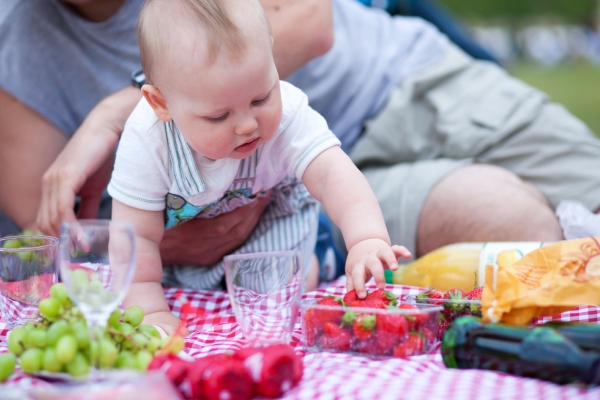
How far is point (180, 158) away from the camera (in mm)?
1338

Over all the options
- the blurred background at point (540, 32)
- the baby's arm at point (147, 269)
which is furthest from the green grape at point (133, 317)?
the blurred background at point (540, 32)

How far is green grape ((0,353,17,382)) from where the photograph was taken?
937 millimetres

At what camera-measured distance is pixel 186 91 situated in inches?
46.1

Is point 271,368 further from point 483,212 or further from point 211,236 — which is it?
point 483,212

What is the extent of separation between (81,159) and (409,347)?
92 cm

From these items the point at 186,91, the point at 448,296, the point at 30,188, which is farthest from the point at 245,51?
the point at 30,188

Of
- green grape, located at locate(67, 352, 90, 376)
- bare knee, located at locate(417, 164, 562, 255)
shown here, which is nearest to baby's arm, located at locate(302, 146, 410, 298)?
green grape, located at locate(67, 352, 90, 376)

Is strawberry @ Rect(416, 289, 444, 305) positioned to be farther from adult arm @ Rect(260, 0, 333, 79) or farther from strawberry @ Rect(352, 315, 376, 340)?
adult arm @ Rect(260, 0, 333, 79)

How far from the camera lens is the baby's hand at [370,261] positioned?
3.61ft

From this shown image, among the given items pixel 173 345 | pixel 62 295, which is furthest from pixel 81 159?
pixel 173 345

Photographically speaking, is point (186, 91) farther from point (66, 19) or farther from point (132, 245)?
point (66, 19)

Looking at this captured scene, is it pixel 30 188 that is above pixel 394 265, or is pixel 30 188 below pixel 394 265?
above

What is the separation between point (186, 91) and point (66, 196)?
0.53m

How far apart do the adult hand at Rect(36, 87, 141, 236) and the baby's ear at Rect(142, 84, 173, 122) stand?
1.18 feet
